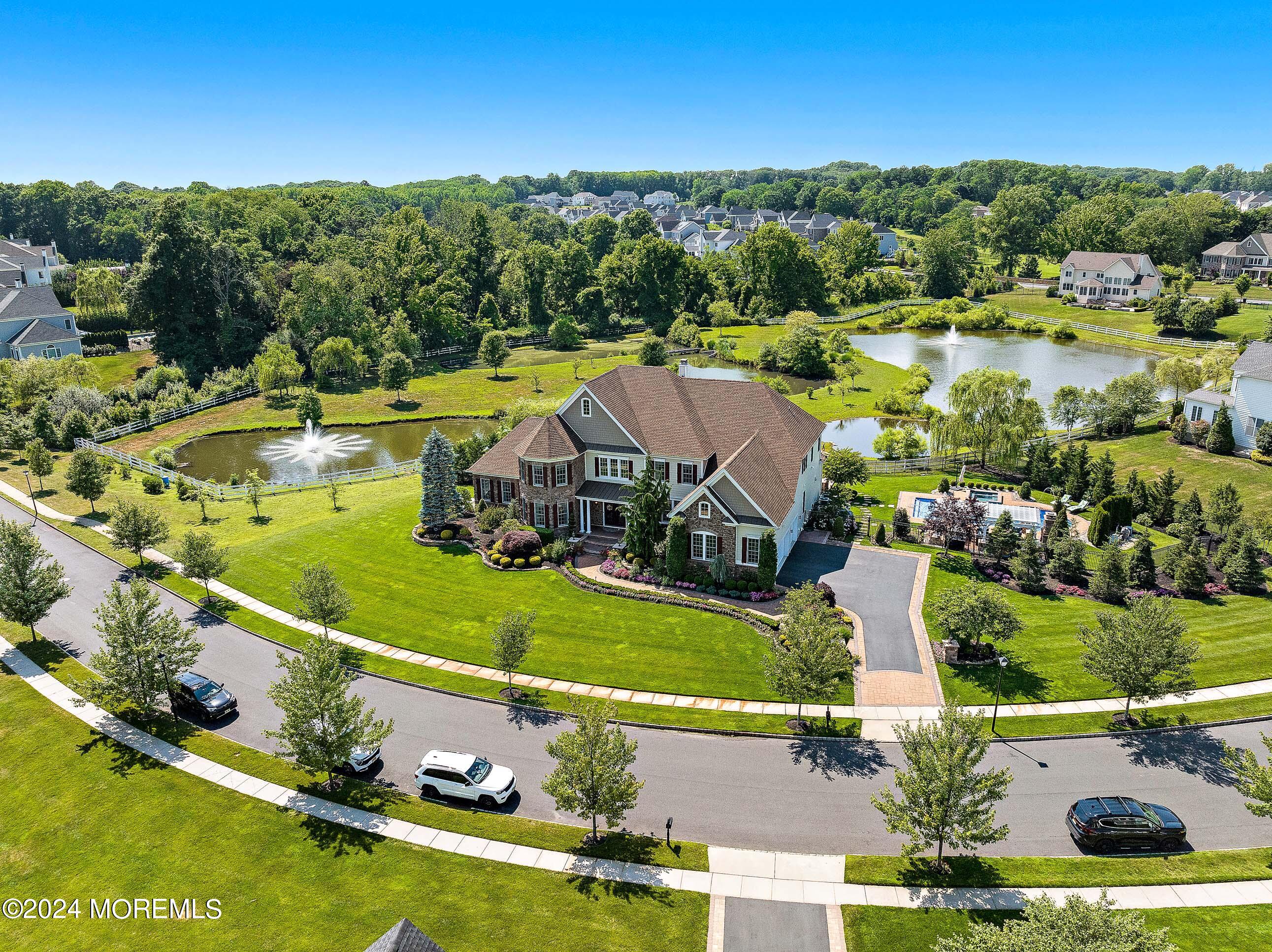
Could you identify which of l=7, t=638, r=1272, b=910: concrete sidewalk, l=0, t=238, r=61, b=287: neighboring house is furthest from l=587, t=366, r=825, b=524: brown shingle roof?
l=0, t=238, r=61, b=287: neighboring house

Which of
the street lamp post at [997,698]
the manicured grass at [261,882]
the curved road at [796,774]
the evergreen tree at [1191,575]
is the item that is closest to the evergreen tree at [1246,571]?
the evergreen tree at [1191,575]

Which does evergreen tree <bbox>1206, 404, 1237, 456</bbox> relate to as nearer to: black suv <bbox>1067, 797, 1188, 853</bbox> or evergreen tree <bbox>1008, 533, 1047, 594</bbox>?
evergreen tree <bbox>1008, 533, 1047, 594</bbox>

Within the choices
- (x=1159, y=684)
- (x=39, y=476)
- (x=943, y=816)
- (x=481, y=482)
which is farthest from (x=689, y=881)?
(x=39, y=476)

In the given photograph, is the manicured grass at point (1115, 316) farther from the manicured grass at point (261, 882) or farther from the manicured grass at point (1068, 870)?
the manicured grass at point (261, 882)

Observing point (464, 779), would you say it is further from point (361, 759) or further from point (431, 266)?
point (431, 266)

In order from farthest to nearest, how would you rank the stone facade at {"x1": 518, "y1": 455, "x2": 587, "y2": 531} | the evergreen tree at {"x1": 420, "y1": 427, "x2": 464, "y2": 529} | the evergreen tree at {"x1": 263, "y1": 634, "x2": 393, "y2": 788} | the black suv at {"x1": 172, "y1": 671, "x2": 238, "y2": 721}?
the evergreen tree at {"x1": 420, "y1": 427, "x2": 464, "y2": 529}
the stone facade at {"x1": 518, "y1": 455, "x2": 587, "y2": 531}
the black suv at {"x1": 172, "y1": 671, "x2": 238, "y2": 721}
the evergreen tree at {"x1": 263, "y1": 634, "x2": 393, "y2": 788}

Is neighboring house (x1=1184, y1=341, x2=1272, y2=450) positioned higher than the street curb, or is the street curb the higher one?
neighboring house (x1=1184, y1=341, x2=1272, y2=450)

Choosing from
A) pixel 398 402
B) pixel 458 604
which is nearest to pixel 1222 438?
pixel 458 604
